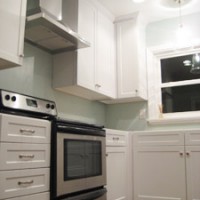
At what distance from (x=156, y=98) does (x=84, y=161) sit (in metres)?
1.74

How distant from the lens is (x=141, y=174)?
3.21m

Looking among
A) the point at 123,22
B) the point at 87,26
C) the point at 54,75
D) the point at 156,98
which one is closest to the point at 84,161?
the point at 54,75

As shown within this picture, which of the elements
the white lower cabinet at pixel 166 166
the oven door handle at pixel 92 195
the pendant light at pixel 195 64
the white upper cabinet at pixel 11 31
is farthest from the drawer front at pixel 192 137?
the white upper cabinet at pixel 11 31

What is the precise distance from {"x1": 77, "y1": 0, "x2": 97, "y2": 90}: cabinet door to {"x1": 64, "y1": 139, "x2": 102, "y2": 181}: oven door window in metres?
0.70

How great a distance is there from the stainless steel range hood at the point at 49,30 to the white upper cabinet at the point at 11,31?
0.15 metres

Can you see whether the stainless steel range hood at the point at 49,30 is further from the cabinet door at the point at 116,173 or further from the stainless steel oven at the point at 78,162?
the cabinet door at the point at 116,173

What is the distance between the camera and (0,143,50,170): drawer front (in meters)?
1.63

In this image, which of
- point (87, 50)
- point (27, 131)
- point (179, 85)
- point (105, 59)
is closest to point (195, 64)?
point (179, 85)

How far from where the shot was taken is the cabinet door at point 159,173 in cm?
300

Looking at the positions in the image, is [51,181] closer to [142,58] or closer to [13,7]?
[13,7]

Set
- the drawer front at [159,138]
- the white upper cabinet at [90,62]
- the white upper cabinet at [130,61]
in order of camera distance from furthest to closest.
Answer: the white upper cabinet at [130,61] → the drawer front at [159,138] → the white upper cabinet at [90,62]

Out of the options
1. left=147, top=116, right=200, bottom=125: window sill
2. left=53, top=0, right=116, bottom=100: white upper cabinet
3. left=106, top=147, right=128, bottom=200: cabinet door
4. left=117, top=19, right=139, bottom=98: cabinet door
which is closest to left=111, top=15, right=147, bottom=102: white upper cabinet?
left=117, top=19, right=139, bottom=98: cabinet door

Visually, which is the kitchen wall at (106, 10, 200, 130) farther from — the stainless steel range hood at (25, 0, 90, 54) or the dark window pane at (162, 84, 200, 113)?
the stainless steel range hood at (25, 0, 90, 54)

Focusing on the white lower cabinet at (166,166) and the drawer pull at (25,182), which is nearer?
the drawer pull at (25,182)
